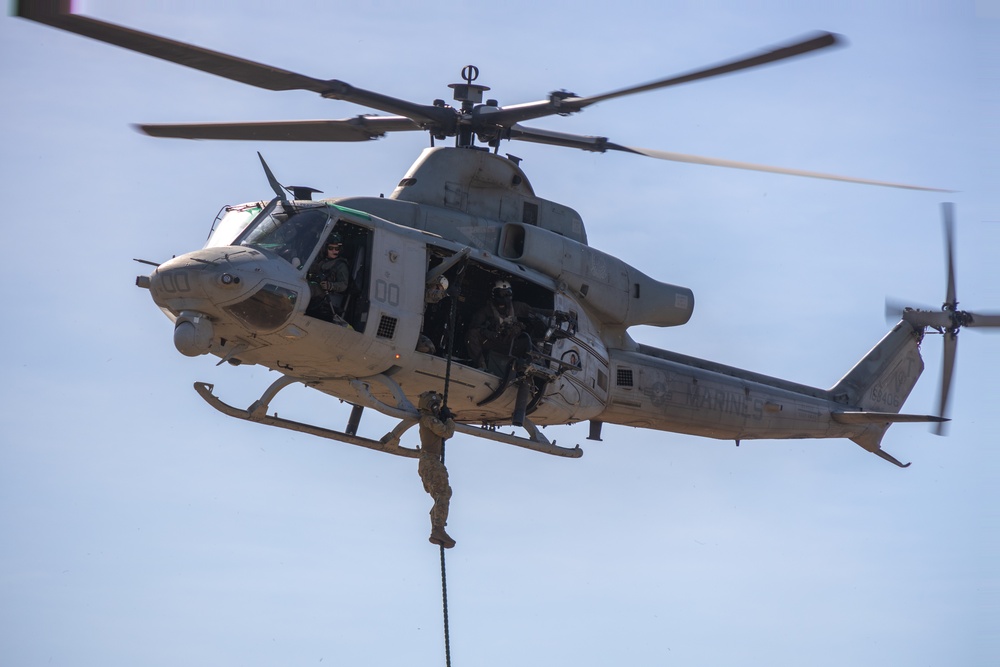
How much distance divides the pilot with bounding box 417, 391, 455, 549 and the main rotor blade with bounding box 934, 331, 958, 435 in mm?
9086

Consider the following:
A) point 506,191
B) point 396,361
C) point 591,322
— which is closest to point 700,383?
point 591,322

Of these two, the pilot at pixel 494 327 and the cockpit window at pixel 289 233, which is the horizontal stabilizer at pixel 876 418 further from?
the cockpit window at pixel 289 233

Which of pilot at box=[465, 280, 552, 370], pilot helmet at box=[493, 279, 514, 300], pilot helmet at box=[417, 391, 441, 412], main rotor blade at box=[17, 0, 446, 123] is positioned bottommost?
pilot helmet at box=[417, 391, 441, 412]

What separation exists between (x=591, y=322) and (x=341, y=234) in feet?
12.5

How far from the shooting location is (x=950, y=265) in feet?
76.3

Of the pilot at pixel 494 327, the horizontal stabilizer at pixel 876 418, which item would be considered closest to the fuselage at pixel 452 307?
the pilot at pixel 494 327

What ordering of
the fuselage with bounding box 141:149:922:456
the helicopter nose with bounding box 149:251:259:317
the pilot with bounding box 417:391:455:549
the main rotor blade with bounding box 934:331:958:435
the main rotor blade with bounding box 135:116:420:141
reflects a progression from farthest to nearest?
the main rotor blade with bounding box 934:331:958:435 < the main rotor blade with bounding box 135:116:420:141 < the pilot with bounding box 417:391:455:549 < the fuselage with bounding box 141:149:922:456 < the helicopter nose with bounding box 149:251:259:317

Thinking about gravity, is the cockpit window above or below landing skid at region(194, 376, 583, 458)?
above

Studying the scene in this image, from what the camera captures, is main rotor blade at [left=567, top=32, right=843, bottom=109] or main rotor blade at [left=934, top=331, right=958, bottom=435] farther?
main rotor blade at [left=934, top=331, right=958, bottom=435]

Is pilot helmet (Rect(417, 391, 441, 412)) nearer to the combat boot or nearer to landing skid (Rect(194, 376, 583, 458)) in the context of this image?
landing skid (Rect(194, 376, 583, 458))

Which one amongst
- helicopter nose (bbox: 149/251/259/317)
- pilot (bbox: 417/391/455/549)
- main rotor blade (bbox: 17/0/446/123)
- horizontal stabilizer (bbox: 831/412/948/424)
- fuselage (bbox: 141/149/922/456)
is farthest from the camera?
horizontal stabilizer (bbox: 831/412/948/424)

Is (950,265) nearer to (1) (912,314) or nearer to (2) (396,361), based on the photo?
(1) (912,314)

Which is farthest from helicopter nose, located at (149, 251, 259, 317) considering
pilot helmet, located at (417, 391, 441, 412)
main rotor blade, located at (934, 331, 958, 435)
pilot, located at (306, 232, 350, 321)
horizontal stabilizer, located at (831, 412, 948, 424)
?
main rotor blade, located at (934, 331, 958, 435)

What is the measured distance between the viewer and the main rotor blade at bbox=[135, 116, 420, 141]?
17.9 m
